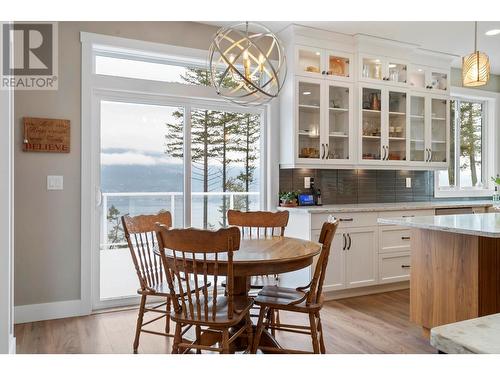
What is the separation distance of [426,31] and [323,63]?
1154 millimetres

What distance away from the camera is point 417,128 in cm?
480

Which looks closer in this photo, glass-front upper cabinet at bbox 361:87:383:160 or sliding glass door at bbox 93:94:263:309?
sliding glass door at bbox 93:94:263:309

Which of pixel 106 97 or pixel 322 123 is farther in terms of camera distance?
pixel 322 123

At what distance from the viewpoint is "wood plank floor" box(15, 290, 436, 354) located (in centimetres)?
272

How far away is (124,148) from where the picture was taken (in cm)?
369

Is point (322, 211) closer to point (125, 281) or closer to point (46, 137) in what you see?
point (125, 281)

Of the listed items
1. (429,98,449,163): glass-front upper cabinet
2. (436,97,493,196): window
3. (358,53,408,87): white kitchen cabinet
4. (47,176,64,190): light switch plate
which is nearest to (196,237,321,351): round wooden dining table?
(47,176,64,190): light switch plate

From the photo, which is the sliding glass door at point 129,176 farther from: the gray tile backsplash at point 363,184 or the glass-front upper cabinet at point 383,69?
the glass-front upper cabinet at point 383,69

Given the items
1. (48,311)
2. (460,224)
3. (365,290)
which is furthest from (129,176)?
(460,224)

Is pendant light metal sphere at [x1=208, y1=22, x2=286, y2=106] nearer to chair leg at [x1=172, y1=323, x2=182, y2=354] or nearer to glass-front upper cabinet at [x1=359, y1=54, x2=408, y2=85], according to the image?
glass-front upper cabinet at [x1=359, y1=54, x2=408, y2=85]

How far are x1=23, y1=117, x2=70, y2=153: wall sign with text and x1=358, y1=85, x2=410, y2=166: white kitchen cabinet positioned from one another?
2.95m

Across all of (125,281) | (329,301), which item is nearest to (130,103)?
(125,281)

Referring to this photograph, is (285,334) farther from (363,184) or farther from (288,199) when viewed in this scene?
(363,184)
